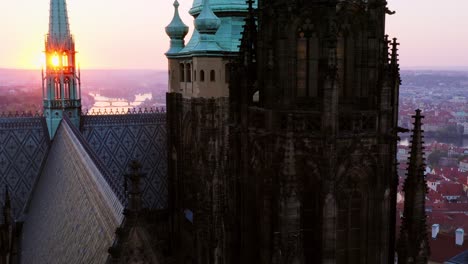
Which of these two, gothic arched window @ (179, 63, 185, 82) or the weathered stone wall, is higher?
gothic arched window @ (179, 63, 185, 82)

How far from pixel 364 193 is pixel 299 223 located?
4.53 feet

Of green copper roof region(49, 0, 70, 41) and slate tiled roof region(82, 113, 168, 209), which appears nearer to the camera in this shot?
slate tiled roof region(82, 113, 168, 209)

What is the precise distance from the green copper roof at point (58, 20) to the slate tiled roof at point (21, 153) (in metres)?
5.05

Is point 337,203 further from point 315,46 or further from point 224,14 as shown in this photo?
point 224,14

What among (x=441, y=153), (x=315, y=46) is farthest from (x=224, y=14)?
(x=441, y=153)

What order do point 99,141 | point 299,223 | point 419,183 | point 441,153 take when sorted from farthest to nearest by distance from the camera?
point 441,153, point 99,141, point 419,183, point 299,223

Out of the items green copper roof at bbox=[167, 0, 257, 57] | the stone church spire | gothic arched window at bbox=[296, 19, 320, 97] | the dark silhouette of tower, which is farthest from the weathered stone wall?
green copper roof at bbox=[167, 0, 257, 57]

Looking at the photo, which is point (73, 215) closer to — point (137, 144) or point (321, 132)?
point (321, 132)

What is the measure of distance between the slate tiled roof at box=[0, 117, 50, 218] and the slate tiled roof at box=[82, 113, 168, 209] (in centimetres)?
248

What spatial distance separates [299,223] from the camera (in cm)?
935

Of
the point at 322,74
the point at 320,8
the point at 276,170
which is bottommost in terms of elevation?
the point at 276,170

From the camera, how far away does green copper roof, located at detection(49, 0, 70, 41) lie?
31469mm

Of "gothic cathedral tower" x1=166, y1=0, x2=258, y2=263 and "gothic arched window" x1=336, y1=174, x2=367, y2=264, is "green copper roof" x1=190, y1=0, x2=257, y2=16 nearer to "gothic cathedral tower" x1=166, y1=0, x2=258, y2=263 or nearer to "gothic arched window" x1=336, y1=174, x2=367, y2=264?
"gothic cathedral tower" x1=166, y1=0, x2=258, y2=263

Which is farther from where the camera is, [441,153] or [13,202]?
[441,153]
